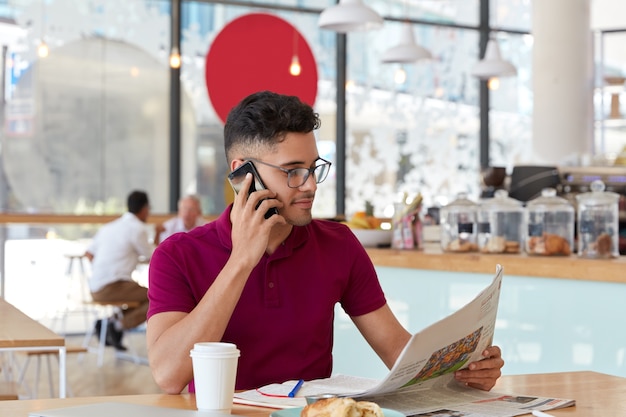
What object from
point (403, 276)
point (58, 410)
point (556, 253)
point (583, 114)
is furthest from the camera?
point (583, 114)

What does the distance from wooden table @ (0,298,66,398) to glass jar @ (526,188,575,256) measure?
1919mm

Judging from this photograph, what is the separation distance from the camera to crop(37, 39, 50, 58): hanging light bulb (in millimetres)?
8297

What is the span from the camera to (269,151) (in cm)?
208

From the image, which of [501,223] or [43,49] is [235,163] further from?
[43,49]

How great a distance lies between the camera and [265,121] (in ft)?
6.87

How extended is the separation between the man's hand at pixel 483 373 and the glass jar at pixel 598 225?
6.85 ft

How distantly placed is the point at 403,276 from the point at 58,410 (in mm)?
2918

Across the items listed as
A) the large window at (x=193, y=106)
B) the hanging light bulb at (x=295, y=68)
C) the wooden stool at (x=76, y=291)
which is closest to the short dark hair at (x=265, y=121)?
the large window at (x=193, y=106)

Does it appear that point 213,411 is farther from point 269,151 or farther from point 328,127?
point 328,127

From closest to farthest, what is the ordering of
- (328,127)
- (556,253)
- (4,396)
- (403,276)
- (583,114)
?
1. (4,396)
2. (556,253)
3. (403,276)
4. (583,114)
5. (328,127)

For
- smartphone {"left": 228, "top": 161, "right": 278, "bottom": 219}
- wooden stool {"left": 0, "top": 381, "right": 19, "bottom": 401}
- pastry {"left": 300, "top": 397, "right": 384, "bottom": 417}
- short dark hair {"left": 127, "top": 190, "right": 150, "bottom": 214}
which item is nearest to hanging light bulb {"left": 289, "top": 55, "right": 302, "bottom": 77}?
short dark hair {"left": 127, "top": 190, "right": 150, "bottom": 214}

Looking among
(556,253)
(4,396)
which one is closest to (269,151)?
(4,396)

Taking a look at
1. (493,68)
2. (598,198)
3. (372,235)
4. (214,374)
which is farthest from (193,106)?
(214,374)

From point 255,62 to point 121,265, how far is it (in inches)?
74.5
